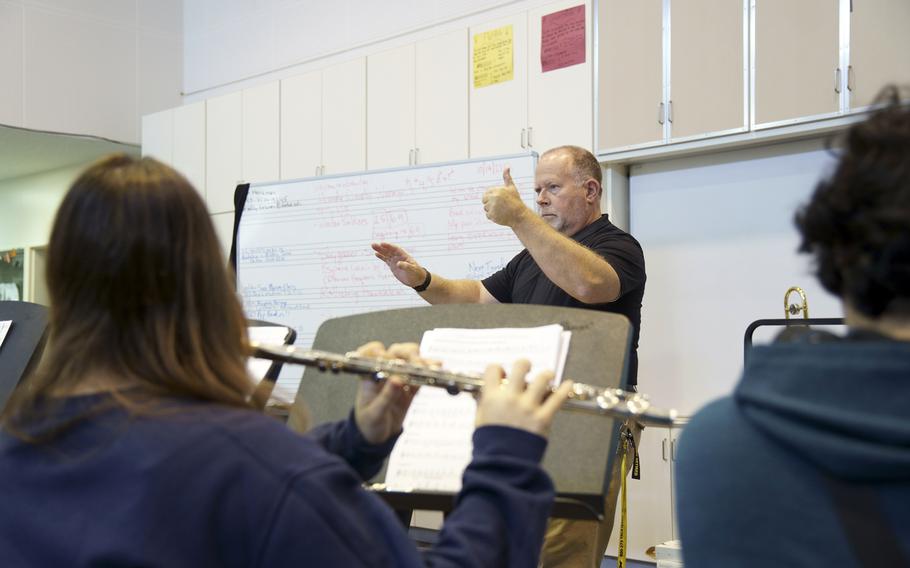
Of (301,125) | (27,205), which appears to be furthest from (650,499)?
(27,205)

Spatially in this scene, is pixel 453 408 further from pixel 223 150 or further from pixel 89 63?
pixel 89 63

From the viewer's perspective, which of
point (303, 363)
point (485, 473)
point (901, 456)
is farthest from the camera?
point (303, 363)

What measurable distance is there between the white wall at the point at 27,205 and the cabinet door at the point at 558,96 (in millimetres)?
3480

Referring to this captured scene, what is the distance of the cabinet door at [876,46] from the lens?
9.55 ft

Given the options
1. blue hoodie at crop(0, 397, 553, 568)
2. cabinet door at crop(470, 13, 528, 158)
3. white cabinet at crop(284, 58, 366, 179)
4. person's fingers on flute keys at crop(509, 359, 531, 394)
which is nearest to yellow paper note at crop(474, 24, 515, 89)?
cabinet door at crop(470, 13, 528, 158)

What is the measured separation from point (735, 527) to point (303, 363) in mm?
637

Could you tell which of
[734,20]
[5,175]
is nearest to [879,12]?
[734,20]

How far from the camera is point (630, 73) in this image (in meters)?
3.46

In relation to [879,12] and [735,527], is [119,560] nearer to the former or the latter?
[735,527]

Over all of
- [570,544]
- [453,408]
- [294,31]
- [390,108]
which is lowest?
[570,544]

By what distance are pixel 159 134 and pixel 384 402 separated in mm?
4453

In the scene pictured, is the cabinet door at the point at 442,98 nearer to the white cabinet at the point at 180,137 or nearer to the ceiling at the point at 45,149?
the white cabinet at the point at 180,137

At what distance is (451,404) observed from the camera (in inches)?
58.5

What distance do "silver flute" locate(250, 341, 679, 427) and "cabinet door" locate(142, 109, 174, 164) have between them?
4268 millimetres
